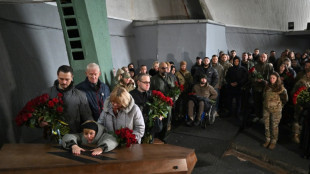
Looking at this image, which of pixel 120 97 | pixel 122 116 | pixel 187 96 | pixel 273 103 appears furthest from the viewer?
pixel 187 96

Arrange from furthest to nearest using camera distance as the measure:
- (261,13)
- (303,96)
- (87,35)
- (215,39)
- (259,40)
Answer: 1. (259,40)
2. (261,13)
3. (215,39)
4. (87,35)
5. (303,96)

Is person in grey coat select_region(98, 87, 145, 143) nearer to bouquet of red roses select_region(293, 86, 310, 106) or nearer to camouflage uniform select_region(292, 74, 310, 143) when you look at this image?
bouquet of red roses select_region(293, 86, 310, 106)

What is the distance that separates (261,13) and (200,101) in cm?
933

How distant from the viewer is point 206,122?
21.3 feet

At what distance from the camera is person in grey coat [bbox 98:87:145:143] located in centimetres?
286

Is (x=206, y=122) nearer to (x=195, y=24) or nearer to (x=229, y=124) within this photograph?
(x=229, y=124)

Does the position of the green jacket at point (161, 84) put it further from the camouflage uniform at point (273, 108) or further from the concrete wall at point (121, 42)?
the concrete wall at point (121, 42)

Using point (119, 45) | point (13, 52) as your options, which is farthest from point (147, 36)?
point (13, 52)

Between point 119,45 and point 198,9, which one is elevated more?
point 198,9

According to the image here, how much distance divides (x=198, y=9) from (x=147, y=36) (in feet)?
9.79

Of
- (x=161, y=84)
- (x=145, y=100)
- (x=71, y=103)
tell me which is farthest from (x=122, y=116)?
(x=161, y=84)

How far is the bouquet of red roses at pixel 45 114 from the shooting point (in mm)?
2924

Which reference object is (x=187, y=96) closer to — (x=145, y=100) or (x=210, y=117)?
(x=210, y=117)

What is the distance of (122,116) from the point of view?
115 inches
